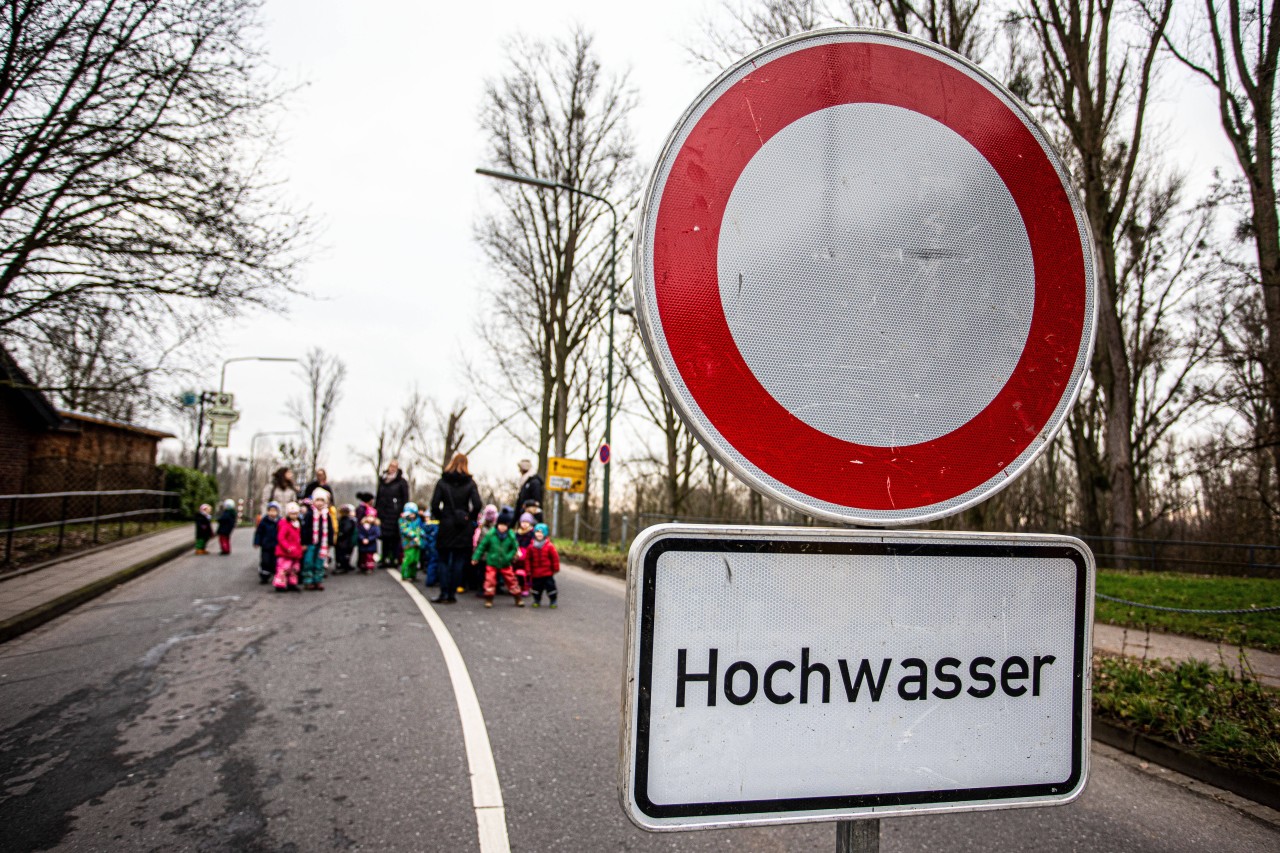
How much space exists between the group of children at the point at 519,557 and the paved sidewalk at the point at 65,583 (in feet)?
15.3

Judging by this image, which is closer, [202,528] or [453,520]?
[453,520]

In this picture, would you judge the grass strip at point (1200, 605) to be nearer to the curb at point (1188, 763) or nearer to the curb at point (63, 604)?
the curb at point (1188, 763)

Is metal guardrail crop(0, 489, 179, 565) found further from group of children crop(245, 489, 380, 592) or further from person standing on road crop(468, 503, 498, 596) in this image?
person standing on road crop(468, 503, 498, 596)

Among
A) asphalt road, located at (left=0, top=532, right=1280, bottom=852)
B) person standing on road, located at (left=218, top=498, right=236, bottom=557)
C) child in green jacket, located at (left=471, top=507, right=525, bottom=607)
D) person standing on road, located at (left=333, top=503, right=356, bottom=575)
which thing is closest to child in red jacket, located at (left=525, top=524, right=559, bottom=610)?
child in green jacket, located at (left=471, top=507, right=525, bottom=607)

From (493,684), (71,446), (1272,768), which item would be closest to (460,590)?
(493,684)

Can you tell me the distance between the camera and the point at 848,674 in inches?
38.6

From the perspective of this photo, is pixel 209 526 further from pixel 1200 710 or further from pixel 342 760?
pixel 1200 710

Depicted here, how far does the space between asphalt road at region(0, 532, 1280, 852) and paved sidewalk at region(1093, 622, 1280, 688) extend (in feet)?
10.3

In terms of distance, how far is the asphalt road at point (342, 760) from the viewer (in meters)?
3.15

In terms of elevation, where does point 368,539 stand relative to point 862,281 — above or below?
below

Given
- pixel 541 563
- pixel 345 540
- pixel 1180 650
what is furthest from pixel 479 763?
pixel 345 540

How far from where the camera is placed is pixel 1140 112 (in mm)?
14953

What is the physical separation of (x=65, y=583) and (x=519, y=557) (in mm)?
5714

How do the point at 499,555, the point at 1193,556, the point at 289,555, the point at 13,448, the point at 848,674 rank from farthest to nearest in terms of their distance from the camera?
the point at 1193,556 → the point at 13,448 → the point at 289,555 → the point at 499,555 → the point at 848,674
